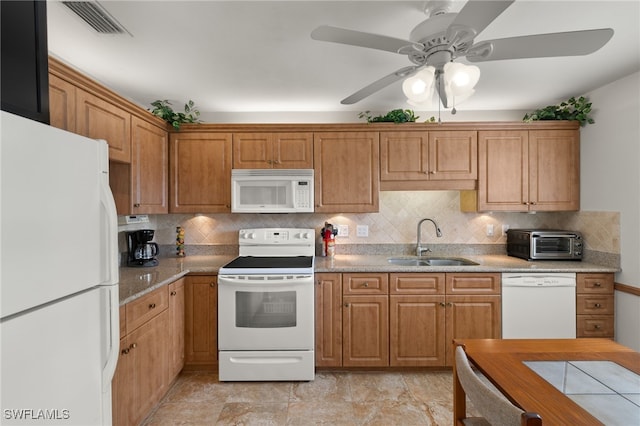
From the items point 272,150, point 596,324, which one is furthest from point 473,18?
point 596,324

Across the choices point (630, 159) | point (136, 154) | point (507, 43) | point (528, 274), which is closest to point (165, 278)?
point (136, 154)

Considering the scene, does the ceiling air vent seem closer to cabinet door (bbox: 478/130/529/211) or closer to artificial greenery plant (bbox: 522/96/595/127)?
cabinet door (bbox: 478/130/529/211)

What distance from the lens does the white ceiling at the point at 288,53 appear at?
1658 millimetres

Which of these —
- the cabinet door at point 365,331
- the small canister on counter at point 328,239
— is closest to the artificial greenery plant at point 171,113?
the small canister on counter at point 328,239

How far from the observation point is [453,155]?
3.01m

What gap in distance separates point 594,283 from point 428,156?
5.67 ft

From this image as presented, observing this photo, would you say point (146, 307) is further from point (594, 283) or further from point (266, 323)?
point (594, 283)

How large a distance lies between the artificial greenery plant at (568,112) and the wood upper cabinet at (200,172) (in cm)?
294

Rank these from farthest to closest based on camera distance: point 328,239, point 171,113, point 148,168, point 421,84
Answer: point 328,239, point 171,113, point 148,168, point 421,84

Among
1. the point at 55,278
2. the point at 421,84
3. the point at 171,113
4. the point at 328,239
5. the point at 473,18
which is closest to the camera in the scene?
the point at 55,278

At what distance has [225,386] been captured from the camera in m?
2.52

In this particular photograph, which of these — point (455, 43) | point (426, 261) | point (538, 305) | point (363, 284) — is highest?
point (455, 43)

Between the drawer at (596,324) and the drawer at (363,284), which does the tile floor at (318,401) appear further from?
the drawer at (596,324)

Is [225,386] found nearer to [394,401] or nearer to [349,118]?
[394,401]
